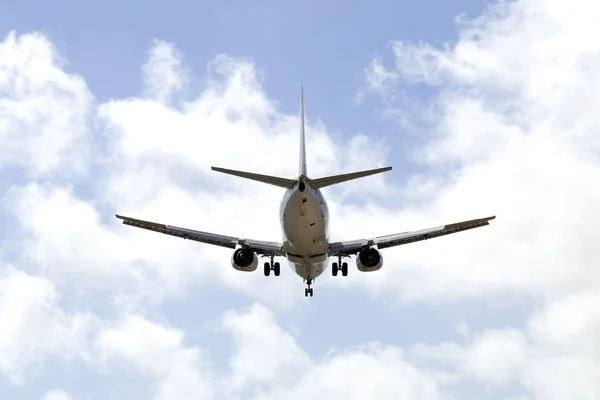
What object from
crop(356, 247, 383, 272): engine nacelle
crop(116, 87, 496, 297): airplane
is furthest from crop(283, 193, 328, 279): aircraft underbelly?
crop(356, 247, 383, 272): engine nacelle

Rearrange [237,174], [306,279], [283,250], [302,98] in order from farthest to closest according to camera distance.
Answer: [302,98] < [306,279] < [283,250] < [237,174]

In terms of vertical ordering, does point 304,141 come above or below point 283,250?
above

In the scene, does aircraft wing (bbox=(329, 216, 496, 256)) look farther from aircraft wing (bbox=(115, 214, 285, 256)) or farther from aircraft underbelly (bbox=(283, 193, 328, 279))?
aircraft wing (bbox=(115, 214, 285, 256))

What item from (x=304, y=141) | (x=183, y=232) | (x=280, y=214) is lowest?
(x=280, y=214)

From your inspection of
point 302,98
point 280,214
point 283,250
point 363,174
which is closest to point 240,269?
point 283,250

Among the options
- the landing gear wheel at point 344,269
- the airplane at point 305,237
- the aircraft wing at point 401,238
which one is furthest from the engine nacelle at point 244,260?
the landing gear wheel at point 344,269

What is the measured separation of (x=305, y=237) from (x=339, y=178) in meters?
4.41

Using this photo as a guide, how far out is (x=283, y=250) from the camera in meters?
59.3

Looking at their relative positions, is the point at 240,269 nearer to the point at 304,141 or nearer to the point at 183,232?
the point at 183,232

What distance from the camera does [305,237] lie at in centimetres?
5431

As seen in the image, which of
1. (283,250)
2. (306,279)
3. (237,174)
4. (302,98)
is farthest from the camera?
(302,98)

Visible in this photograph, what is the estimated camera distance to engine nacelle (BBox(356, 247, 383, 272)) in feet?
202

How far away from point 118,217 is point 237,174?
12759mm

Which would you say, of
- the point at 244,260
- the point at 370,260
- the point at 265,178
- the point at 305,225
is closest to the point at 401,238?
the point at 370,260
